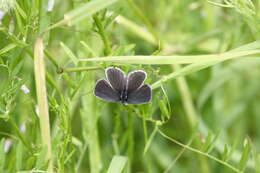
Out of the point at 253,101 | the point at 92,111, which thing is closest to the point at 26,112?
the point at 92,111

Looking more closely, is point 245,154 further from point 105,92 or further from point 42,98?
point 42,98

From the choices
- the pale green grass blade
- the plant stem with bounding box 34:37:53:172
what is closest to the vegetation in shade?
the plant stem with bounding box 34:37:53:172

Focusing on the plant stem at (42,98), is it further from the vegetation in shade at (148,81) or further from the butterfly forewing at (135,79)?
the butterfly forewing at (135,79)

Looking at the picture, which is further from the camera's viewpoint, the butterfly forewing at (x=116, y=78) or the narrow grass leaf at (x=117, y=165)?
the narrow grass leaf at (x=117, y=165)

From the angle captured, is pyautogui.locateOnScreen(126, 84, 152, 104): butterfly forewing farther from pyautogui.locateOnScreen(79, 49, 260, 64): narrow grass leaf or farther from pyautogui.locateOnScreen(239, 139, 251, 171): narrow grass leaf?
pyautogui.locateOnScreen(239, 139, 251, 171): narrow grass leaf

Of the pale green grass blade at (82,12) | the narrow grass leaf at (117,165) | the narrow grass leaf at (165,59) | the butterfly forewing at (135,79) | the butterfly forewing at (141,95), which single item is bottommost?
the narrow grass leaf at (117,165)

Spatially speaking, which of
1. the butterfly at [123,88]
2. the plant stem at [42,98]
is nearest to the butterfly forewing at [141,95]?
the butterfly at [123,88]
